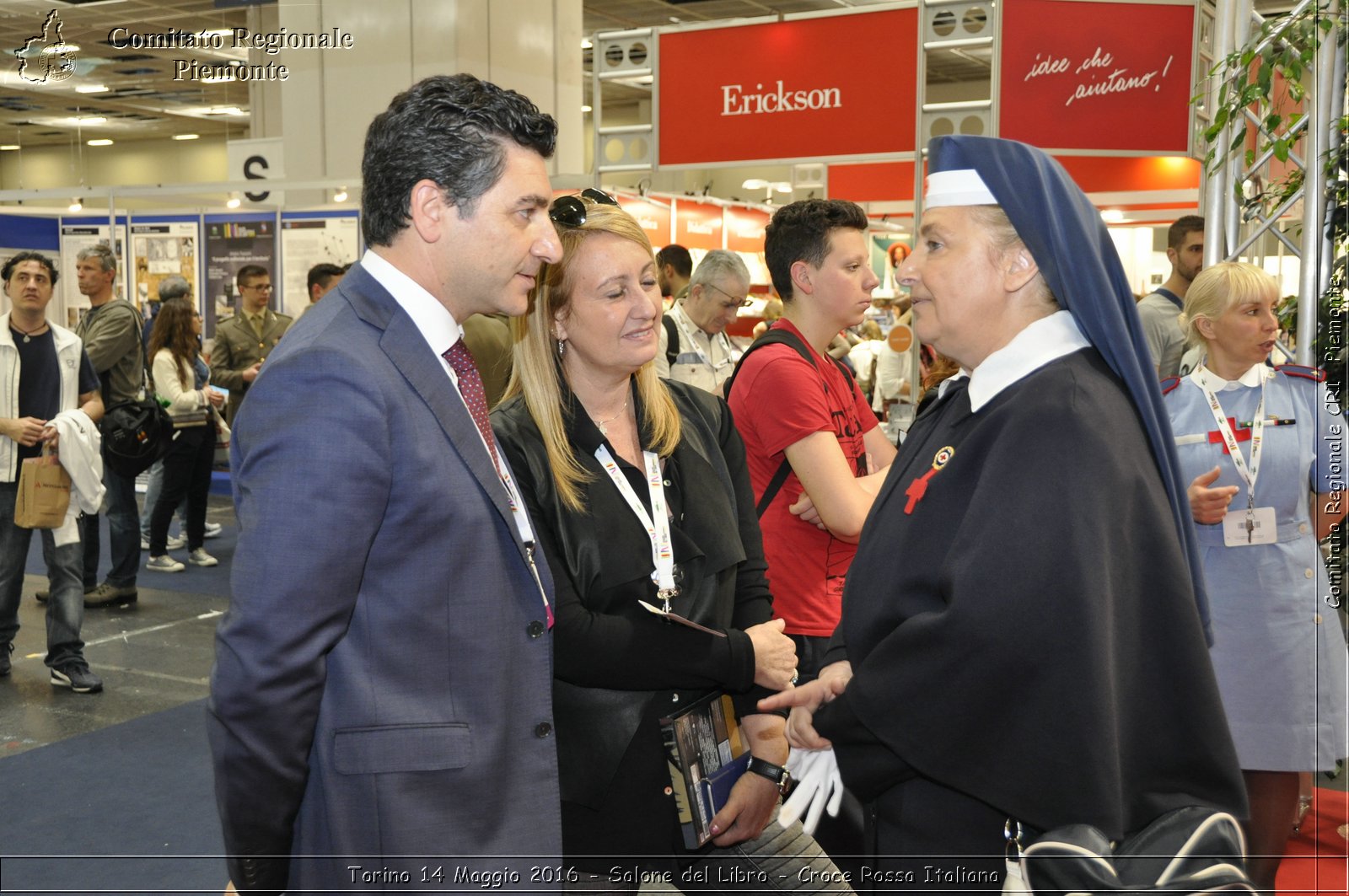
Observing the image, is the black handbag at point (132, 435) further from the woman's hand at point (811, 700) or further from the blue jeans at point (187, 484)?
the woman's hand at point (811, 700)

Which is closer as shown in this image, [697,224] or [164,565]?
[164,565]

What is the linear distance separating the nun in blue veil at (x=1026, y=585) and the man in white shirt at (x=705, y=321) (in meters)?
4.28

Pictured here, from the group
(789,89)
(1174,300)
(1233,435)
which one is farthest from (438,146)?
(789,89)

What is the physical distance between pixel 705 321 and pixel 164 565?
4.02 metres

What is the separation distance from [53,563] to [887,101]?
4.65 m

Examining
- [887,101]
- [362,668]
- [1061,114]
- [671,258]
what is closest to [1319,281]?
[362,668]

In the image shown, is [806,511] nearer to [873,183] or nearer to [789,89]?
[789,89]

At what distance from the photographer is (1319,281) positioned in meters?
2.76

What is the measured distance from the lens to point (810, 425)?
2.45m

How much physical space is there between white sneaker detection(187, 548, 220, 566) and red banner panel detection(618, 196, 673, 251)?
367cm

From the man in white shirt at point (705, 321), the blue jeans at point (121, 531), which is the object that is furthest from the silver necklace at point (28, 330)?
the man in white shirt at point (705, 321)

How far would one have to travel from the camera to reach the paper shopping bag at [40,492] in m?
4.79

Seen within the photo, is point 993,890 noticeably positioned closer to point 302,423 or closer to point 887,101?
point 302,423

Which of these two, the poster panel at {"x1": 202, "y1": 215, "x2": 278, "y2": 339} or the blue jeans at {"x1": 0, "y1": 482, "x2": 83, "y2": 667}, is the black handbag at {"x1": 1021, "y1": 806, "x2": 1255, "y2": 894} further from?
the poster panel at {"x1": 202, "y1": 215, "x2": 278, "y2": 339}
